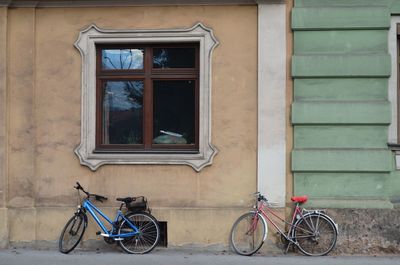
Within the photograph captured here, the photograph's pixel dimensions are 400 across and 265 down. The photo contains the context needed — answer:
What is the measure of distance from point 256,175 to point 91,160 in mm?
2574

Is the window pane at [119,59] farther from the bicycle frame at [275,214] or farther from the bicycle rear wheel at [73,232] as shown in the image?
the bicycle frame at [275,214]

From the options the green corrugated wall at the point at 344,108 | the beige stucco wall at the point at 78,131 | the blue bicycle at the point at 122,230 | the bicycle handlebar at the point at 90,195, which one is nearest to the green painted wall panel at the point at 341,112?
the green corrugated wall at the point at 344,108

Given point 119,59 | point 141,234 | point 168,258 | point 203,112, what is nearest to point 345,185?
point 203,112

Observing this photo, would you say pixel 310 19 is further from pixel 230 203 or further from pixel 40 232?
pixel 40 232

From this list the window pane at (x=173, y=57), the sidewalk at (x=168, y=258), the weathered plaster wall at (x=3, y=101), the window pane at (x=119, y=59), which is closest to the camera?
the sidewalk at (x=168, y=258)

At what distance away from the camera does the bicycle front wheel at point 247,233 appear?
7911 millimetres

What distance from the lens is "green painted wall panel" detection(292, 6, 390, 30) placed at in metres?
7.93

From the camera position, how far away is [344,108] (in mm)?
7957

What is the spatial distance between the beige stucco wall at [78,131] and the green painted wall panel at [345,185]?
2.87 feet

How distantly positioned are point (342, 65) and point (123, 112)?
11.6 feet

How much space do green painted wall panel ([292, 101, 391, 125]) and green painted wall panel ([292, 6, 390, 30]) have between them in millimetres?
1161

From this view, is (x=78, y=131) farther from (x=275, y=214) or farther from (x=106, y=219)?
(x=275, y=214)

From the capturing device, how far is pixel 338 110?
7965 mm

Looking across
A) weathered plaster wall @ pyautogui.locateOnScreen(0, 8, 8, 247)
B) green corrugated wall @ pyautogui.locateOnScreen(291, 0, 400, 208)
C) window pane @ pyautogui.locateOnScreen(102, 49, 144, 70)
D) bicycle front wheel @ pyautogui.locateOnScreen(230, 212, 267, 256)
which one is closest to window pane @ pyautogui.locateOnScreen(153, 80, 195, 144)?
window pane @ pyautogui.locateOnScreen(102, 49, 144, 70)
